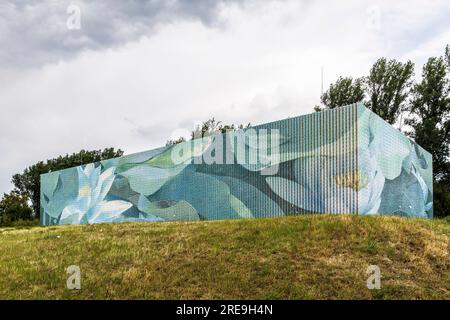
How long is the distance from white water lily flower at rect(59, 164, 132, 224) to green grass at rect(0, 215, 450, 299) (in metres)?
18.9

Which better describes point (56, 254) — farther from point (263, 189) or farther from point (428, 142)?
point (428, 142)

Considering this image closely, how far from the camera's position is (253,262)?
11062 millimetres

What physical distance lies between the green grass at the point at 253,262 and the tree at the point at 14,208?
41.5 metres

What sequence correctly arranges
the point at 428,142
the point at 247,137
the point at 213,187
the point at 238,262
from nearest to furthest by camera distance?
the point at 238,262, the point at 247,137, the point at 213,187, the point at 428,142

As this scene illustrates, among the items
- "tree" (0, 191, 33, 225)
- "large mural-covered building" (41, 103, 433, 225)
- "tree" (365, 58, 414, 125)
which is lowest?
"tree" (0, 191, 33, 225)

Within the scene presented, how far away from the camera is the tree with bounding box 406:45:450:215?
38.9 meters

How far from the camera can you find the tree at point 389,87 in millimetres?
40969

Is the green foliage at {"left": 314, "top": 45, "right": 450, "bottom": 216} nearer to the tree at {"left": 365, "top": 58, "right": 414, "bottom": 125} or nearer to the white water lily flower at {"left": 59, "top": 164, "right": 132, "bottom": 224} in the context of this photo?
the tree at {"left": 365, "top": 58, "right": 414, "bottom": 125}

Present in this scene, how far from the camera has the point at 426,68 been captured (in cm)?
→ 3997

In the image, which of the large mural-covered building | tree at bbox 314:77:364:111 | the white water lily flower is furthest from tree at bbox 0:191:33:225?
tree at bbox 314:77:364:111

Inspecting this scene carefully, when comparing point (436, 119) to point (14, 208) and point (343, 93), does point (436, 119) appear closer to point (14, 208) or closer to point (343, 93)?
point (343, 93)

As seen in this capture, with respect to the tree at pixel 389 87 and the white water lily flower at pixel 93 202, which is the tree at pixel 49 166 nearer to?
the white water lily flower at pixel 93 202

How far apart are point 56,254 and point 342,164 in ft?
40.6
